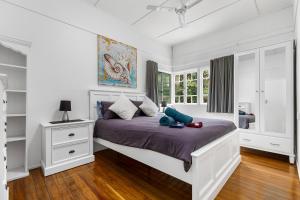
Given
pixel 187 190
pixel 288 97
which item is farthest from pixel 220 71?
pixel 187 190

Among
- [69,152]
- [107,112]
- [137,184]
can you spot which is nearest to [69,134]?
[69,152]

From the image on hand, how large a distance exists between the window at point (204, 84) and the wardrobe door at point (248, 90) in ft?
A: 3.32

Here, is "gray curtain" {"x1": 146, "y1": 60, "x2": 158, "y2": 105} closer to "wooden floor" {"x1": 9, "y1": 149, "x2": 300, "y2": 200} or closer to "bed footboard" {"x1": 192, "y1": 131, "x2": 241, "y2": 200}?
"wooden floor" {"x1": 9, "y1": 149, "x2": 300, "y2": 200}

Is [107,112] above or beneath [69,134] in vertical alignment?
above

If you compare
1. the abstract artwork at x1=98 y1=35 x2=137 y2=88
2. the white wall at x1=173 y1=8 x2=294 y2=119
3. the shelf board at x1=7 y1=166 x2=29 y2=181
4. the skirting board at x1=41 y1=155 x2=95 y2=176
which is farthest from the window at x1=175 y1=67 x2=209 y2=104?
the shelf board at x1=7 y1=166 x2=29 y2=181

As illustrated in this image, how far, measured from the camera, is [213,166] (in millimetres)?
1662

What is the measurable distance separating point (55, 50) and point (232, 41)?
12.7 feet

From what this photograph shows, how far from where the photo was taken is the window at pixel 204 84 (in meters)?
4.17

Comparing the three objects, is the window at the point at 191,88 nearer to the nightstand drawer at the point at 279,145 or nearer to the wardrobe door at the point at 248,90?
the wardrobe door at the point at 248,90

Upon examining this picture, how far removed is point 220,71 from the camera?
12.0ft

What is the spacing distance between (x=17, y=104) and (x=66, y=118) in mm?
701

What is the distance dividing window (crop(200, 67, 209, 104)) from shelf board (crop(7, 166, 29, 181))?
4.08 metres

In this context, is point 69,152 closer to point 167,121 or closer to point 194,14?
point 167,121

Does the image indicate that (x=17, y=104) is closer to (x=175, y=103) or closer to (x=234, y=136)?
(x=234, y=136)
